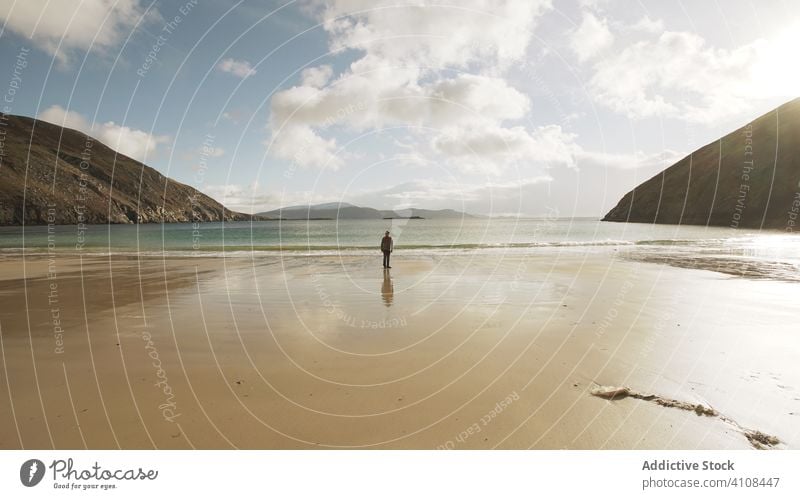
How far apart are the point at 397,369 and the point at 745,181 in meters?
141

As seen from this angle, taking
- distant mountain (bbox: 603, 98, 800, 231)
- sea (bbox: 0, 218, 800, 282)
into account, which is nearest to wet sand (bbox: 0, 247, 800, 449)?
sea (bbox: 0, 218, 800, 282)

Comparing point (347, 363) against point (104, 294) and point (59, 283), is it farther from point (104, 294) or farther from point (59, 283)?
point (59, 283)

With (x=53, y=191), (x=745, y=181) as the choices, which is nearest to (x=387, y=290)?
(x=745, y=181)

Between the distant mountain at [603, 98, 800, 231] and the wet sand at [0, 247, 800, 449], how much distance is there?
8974 cm

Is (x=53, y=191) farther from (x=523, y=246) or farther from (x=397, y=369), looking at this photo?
(x=397, y=369)

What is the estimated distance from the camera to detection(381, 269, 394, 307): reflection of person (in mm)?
13281

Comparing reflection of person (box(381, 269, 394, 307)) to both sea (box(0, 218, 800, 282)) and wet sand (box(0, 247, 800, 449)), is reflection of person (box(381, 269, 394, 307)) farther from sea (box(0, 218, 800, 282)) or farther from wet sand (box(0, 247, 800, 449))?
sea (box(0, 218, 800, 282))

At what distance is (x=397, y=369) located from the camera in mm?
6867

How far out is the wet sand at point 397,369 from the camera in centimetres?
488

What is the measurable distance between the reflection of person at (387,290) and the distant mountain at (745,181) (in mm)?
87145

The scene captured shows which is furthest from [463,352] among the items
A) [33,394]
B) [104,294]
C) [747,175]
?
[747,175]

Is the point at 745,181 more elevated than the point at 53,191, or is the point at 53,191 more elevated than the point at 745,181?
the point at 745,181

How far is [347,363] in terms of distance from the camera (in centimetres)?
718
